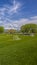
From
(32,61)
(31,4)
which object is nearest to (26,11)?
(31,4)

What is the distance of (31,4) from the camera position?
3219 mm

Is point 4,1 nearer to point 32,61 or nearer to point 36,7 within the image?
point 36,7

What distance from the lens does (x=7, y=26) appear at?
3.51 metres

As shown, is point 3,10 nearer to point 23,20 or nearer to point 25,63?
point 23,20

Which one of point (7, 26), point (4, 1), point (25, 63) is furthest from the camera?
point (7, 26)

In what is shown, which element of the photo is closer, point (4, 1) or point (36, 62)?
point (36, 62)

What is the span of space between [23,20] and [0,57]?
146 centimetres

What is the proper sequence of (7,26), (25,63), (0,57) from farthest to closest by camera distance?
1. (7,26)
2. (0,57)
3. (25,63)

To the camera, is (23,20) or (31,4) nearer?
(31,4)

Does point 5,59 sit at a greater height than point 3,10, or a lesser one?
lesser

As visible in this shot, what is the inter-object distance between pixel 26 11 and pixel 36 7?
31 cm

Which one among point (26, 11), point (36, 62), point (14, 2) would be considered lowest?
point (36, 62)

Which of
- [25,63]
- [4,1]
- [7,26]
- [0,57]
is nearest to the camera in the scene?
[25,63]

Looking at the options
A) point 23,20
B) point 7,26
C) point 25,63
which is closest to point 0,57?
point 25,63
